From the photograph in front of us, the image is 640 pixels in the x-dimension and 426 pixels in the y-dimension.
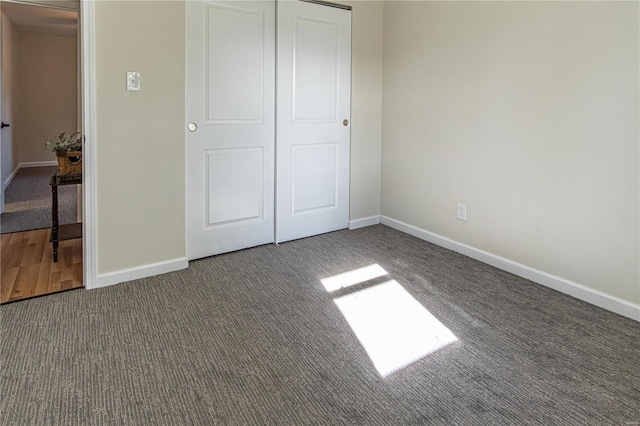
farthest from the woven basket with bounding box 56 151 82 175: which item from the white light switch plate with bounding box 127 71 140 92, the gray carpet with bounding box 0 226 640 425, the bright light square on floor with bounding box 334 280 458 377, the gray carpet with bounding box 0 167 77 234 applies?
the bright light square on floor with bounding box 334 280 458 377

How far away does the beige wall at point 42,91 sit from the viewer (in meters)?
8.08

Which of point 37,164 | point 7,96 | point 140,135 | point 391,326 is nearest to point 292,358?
point 391,326

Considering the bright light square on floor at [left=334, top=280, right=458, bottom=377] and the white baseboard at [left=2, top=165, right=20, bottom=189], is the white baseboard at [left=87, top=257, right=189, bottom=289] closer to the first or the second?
the bright light square on floor at [left=334, top=280, right=458, bottom=377]

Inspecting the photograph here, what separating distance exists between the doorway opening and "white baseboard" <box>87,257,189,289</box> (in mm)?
178

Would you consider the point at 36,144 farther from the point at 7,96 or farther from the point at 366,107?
the point at 366,107

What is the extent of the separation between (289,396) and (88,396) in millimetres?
784

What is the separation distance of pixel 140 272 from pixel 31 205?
2.97 meters

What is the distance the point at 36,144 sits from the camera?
27.6 feet

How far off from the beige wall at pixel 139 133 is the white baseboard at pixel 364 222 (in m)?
1.73

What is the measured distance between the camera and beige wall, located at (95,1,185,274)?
2.77 metres

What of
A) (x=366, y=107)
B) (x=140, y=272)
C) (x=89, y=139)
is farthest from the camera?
(x=366, y=107)

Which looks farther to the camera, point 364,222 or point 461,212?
point 364,222

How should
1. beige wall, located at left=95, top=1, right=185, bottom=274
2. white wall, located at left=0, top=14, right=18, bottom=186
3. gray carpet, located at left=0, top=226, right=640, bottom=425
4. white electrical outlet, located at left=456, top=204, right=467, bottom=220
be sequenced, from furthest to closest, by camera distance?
white wall, located at left=0, top=14, right=18, bottom=186 < white electrical outlet, located at left=456, top=204, right=467, bottom=220 < beige wall, located at left=95, top=1, right=185, bottom=274 < gray carpet, located at left=0, top=226, right=640, bottom=425

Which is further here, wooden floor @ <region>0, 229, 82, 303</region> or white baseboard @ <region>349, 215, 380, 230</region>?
white baseboard @ <region>349, 215, 380, 230</region>
